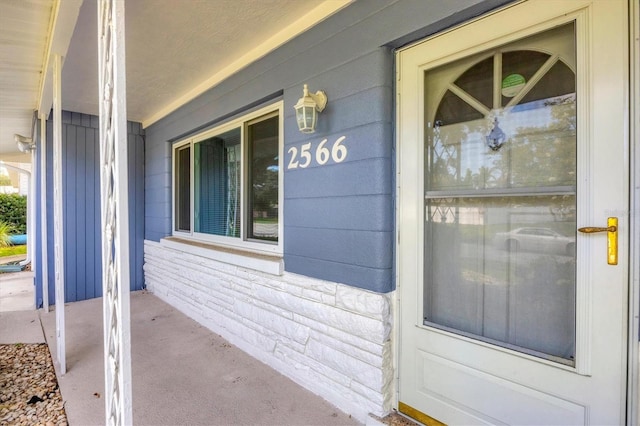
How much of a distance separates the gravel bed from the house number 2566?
7.35 ft

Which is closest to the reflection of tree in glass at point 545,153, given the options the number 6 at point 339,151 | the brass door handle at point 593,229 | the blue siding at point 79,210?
the brass door handle at point 593,229

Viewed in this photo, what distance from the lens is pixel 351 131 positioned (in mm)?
2047

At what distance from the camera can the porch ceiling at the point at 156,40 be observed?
220 centimetres

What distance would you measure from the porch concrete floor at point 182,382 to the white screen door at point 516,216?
0.85 metres

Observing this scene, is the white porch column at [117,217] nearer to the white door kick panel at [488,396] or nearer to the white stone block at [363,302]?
the white stone block at [363,302]

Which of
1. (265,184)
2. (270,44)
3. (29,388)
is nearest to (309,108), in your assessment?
(270,44)

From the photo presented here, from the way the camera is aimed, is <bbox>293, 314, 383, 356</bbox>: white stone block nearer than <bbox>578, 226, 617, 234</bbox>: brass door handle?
No

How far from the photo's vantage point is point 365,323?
6.49 feet

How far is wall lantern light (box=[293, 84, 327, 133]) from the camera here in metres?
2.17

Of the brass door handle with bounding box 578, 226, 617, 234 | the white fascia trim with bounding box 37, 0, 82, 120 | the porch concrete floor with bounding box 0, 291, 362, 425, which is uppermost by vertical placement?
the white fascia trim with bounding box 37, 0, 82, 120

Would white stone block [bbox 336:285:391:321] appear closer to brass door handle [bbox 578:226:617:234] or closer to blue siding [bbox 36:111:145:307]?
brass door handle [bbox 578:226:617:234]

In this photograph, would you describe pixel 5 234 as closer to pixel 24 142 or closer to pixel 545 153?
pixel 24 142

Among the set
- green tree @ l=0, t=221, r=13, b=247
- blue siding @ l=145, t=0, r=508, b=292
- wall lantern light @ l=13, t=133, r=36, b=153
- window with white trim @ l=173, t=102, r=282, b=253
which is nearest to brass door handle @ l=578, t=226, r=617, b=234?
blue siding @ l=145, t=0, r=508, b=292

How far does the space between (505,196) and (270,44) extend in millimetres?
2113
